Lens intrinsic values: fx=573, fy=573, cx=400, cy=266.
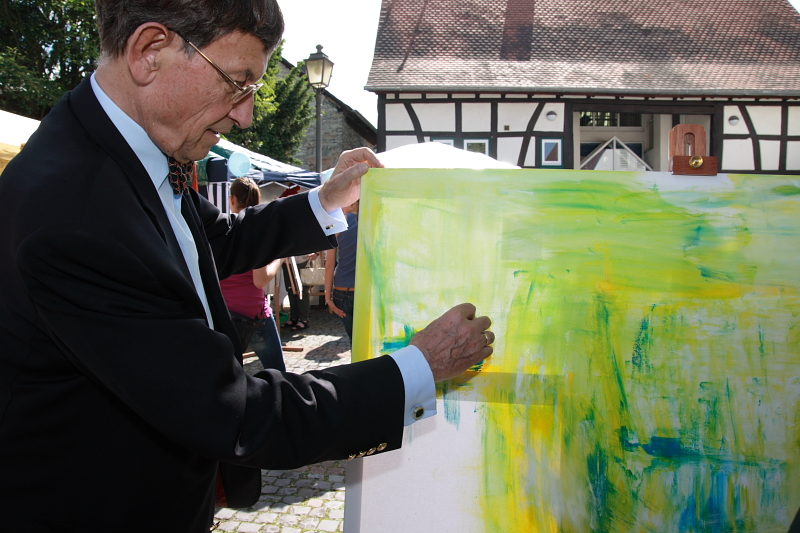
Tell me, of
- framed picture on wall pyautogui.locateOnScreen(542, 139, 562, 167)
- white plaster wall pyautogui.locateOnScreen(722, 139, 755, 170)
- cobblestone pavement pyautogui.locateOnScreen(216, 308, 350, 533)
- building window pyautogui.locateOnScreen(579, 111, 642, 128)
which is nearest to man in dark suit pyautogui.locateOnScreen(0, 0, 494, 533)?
cobblestone pavement pyautogui.locateOnScreen(216, 308, 350, 533)

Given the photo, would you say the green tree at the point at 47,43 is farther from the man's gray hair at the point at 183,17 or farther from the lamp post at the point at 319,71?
the man's gray hair at the point at 183,17

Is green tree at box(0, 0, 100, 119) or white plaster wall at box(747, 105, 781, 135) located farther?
green tree at box(0, 0, 100, 119)

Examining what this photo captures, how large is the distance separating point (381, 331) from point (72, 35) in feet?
58.3

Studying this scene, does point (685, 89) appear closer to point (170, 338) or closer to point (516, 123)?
point (516, 123)

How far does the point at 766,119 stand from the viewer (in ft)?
36.6

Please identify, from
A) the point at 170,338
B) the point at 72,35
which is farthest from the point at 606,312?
the point at 72,35

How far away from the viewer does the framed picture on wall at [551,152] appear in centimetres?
1102

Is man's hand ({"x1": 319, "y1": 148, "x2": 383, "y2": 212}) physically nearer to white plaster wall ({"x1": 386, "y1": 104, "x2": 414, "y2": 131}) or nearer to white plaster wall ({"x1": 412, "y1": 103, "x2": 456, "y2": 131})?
white plaster wall ({"x1": 386, "y1": 104, "x2": 414, "y2": 131})

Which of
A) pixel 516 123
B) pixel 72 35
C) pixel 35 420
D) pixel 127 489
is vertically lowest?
pixel 127 489

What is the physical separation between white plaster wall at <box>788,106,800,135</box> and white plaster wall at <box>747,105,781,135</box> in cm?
20

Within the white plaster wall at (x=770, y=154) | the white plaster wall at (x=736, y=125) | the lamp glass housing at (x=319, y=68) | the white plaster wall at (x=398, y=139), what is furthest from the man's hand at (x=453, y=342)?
the white plaster wall at (x=770, y=154)

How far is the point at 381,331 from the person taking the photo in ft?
4.74

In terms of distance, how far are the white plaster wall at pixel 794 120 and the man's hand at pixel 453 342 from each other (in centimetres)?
1252

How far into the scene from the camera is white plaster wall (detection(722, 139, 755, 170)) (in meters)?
11.1
